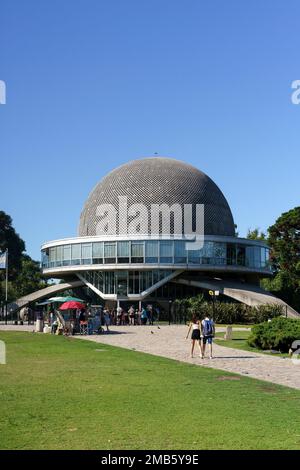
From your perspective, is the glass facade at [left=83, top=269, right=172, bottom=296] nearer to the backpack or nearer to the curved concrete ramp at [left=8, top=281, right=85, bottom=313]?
the curved concrete ramp at [left=8, top=281, right=85, bottom=313]

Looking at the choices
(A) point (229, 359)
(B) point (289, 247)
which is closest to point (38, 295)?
(B) point (289, 247)

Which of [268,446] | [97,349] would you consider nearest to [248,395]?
[268,446]

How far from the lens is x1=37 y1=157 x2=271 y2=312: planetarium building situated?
45.4 meters

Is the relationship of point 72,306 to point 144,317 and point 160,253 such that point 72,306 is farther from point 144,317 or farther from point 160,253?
point 160,253

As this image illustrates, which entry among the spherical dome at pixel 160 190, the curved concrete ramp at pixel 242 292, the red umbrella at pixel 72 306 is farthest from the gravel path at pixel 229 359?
the spherical dome at pixel 160 190

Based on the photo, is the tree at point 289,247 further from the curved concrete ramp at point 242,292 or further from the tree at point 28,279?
the tree at point 28,279

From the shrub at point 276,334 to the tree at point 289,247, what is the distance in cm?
2926

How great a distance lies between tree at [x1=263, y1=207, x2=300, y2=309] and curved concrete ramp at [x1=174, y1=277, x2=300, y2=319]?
178 inches

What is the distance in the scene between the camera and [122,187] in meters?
50.7

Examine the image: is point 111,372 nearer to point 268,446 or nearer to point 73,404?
point 73,404

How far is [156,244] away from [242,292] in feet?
23.9

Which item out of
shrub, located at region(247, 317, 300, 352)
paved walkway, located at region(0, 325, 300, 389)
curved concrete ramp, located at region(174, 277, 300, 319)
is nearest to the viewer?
paved walkway, located at region(0, 325, 300, 389)

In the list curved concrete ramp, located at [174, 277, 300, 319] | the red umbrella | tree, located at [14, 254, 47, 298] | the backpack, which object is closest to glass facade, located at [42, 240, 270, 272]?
curved concrete ramp, located at [174, 277, 300, 319]

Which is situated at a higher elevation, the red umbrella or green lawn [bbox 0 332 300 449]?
the red umbrella
